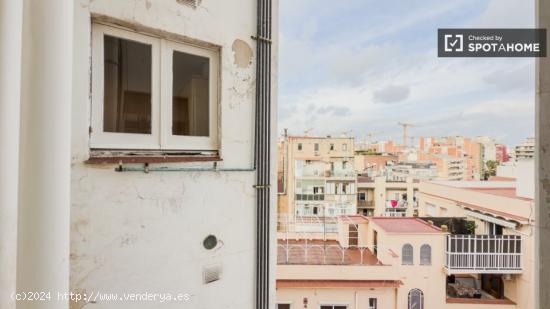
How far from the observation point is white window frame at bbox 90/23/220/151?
5.98ft

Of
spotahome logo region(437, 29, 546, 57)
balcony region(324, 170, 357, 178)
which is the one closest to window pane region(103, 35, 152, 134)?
spotahome logo region(437, 29, 546, 57)

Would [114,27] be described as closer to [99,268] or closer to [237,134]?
[237,134]

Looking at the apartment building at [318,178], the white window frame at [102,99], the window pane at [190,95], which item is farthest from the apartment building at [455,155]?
the white window frame at [102,99]

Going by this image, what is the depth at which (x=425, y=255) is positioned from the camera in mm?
9133

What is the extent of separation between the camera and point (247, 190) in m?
2.41

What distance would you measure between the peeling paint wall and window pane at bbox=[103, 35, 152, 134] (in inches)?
5.3

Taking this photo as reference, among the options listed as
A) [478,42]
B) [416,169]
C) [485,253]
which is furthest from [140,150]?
[416,169]

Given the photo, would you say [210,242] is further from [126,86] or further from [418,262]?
[418,262]

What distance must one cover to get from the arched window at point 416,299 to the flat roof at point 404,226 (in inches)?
67.6

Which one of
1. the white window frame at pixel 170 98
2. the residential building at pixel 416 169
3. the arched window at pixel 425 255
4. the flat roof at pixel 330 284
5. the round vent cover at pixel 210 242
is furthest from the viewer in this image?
the residential building at pixel 416 169

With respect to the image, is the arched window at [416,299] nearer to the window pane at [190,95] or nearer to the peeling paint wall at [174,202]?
the peeling paint wall at [174,202]

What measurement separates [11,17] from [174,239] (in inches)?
58.5

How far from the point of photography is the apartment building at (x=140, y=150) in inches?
47.1

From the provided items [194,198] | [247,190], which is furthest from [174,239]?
[247,190]
